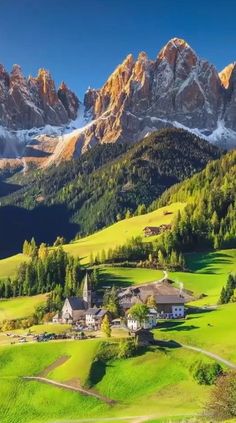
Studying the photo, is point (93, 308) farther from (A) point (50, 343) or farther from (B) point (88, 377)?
(B) point (88, 377)

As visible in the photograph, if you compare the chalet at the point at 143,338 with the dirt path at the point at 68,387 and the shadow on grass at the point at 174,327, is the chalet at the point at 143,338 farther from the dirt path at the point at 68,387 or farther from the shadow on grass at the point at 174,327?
the dirt path at the point at 68,387

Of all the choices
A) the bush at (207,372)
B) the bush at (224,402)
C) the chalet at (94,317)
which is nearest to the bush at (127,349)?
the bush at (207,372)

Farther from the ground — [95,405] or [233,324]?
[233,324]

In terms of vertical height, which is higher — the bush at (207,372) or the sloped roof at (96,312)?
the sloped roof at (96,312)

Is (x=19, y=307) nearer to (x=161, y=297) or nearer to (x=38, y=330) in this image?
(x=38, y=330)

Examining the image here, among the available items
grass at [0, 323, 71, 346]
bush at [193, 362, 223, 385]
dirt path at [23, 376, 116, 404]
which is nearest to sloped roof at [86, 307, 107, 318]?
grass at [0, 323, 71, 346]

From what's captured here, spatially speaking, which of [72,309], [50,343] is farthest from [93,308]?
[50,343]
